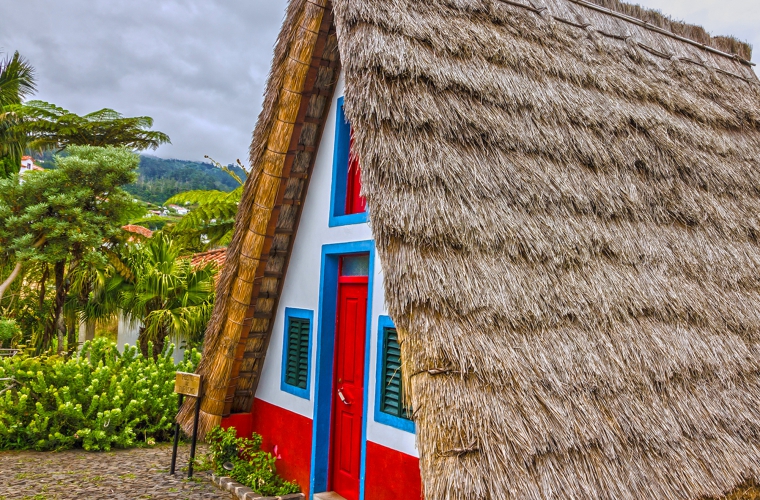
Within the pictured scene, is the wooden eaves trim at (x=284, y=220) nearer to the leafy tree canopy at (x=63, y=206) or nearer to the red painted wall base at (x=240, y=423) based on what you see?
the red painted wall base at (x=240, y=423)

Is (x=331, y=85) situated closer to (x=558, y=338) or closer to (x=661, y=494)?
(x=558, y=338)

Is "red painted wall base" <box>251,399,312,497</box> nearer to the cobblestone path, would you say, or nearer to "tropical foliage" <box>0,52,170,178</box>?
the cobblestone path

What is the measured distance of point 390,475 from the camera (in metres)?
4.74

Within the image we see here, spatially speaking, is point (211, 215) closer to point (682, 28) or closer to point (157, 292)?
point (157, 292)

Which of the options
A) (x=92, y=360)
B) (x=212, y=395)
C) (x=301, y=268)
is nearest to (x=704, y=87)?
(x=301, y=268)

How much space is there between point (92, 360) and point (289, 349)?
5.44 meters

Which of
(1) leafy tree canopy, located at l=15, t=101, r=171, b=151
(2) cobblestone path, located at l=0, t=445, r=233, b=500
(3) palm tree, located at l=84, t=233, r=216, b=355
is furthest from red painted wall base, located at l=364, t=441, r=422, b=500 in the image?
(1) leafy tree canopy, located at l=15, t=101, r=171, b=151

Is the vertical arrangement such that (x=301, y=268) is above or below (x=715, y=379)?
above

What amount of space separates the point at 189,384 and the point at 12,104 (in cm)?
1643

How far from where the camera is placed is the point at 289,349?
6289mm

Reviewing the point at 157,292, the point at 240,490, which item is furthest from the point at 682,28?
the point at 157,292

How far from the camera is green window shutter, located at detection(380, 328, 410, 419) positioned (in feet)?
15.5

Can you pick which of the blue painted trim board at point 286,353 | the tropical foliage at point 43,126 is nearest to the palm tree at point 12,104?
the tropical foliage at point 43,126

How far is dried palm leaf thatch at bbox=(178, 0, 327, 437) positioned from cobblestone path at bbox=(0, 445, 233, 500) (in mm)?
800
